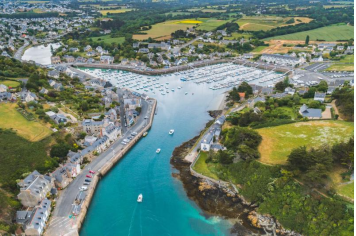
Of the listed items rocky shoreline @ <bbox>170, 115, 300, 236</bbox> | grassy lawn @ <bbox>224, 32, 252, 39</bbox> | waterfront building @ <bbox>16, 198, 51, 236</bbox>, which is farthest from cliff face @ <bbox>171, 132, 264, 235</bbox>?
grassy lawn @ <bbox>224, 32, 252, 39</bbox>

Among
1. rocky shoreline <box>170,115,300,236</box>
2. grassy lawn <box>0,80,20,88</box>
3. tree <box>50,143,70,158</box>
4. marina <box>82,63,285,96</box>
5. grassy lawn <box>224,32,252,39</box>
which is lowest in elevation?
rocky shoreline <box>170,115,300,236</box>

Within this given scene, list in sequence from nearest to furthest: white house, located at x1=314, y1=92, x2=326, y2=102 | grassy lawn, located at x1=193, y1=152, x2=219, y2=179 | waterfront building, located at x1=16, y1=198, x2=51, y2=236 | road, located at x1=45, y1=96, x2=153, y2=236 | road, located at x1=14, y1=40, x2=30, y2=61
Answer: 1. waterfront building, located at x1=16, y1=198, x2=51, y2=236
2. road, located at x1=45, y1=96, x2=153, y2=236
3. grassy lawn, located at x1=193, y1=152, x2=219, y2=179
4. white house, located at x1=314, y1=92, x2=326, y2=102
5. road, located at x1=14, y1=40, x2=30, y2=61

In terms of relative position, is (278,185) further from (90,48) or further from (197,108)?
(90,48)

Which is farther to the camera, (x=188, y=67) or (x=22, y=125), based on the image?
(x=188, y=67)

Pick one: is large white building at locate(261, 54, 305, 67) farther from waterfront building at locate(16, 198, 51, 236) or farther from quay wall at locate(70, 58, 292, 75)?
waterfront building at locate(16, 198, 51, 236)

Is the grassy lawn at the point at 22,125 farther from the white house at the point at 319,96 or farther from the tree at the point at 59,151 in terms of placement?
the white house at the point at 319,96

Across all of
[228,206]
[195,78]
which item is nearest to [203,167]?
[228,206]

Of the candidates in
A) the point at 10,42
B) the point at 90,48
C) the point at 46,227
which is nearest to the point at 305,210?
the point at 46,227

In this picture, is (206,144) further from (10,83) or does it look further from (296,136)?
(10,83)
